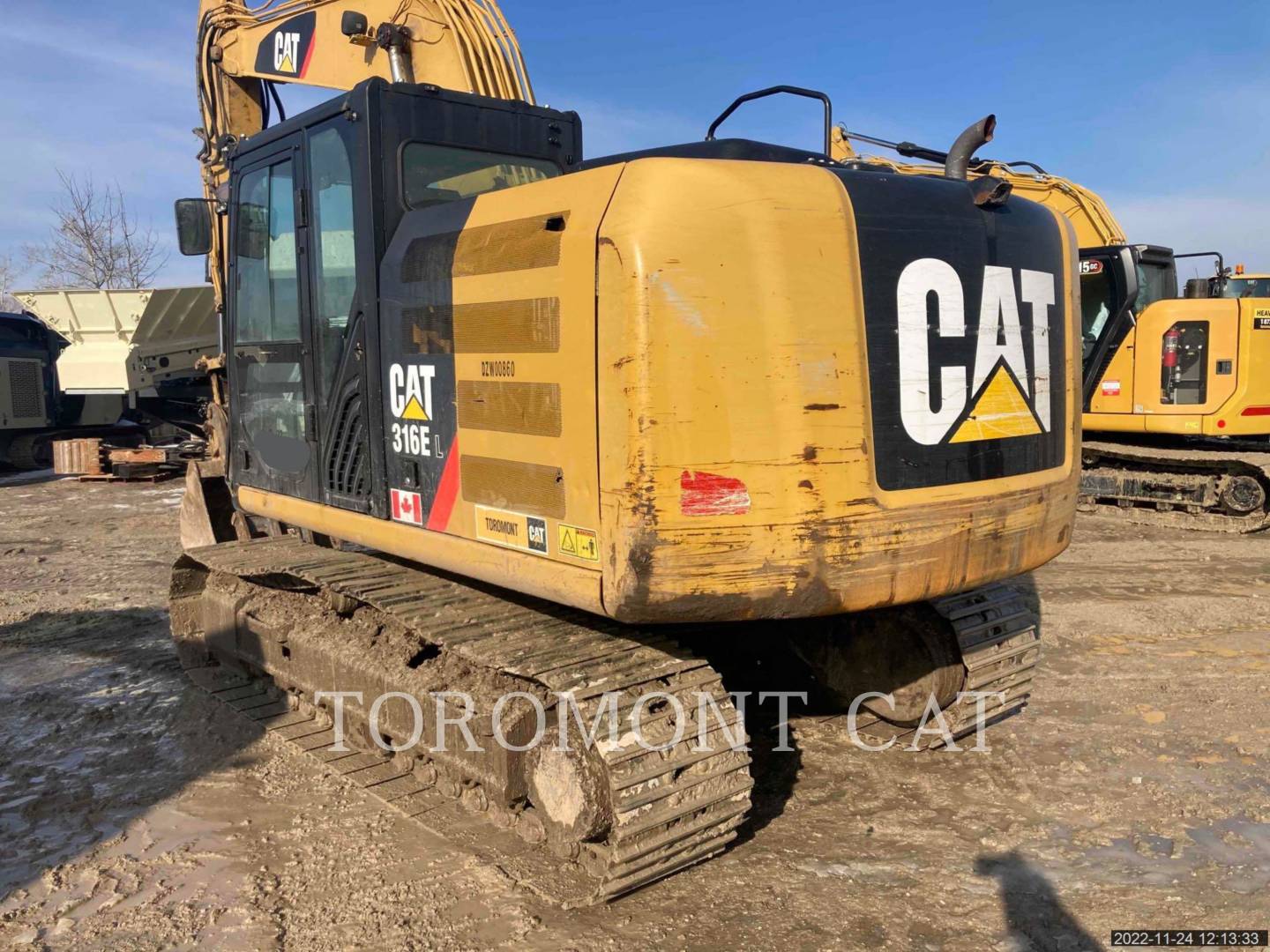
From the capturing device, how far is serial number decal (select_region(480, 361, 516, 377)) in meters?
3.21

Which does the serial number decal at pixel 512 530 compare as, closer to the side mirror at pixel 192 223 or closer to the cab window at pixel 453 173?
the cab window at pixel 453 173

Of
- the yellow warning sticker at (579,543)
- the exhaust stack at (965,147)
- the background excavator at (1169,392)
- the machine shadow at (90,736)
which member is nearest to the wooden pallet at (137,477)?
the machine shadow at (90,736)

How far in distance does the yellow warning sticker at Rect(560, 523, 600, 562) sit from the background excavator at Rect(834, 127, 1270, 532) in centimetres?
744

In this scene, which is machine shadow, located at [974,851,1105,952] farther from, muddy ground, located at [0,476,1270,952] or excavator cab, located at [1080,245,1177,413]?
excavator cab, located at [1080,245,1177,413]

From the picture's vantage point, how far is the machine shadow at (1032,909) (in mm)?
2979

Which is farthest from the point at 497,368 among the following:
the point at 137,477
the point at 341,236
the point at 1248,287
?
the point at 137,477

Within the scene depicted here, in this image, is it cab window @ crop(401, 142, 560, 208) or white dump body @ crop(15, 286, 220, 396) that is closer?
cab window @ crop(401, 142, 560, 208)

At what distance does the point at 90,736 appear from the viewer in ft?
15.5

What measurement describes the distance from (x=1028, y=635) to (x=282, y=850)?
3.19m

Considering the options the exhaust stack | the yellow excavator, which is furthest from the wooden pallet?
the exhaust stack

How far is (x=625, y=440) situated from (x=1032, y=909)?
6.37 feet

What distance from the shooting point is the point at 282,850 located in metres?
3.60

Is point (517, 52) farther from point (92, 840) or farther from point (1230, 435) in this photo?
point (1230, 435)

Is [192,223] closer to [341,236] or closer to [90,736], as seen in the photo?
[341,236]
